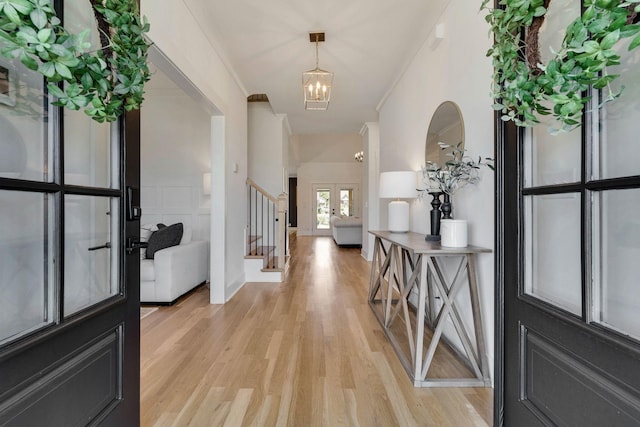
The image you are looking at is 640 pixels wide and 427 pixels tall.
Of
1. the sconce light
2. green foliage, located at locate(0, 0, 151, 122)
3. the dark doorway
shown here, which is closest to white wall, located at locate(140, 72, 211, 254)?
the sconce light

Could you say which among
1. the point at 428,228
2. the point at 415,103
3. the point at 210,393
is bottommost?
the point at 210,393

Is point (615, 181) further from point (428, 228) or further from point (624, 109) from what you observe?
point (428, 228)

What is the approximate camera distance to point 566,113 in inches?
30.7

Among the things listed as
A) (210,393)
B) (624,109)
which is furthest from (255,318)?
(624,109)

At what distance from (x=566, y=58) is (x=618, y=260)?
0.55 metres

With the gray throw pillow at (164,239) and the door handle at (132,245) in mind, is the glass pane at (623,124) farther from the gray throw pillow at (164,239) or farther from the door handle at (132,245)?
the gray throw pillow at (164,239)

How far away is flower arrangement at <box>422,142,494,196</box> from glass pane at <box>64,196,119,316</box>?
80.4 inches

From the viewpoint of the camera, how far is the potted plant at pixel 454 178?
82.4 inches

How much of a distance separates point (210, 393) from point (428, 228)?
7.19 feet

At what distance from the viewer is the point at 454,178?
2.29 m

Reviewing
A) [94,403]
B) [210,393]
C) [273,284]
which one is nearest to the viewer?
[94,403]

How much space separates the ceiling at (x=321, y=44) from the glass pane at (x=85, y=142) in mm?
1856

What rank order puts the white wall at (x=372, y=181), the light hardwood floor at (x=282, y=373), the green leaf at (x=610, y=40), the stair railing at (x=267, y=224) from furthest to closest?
the white wall at (x=372, y=181)
the stair railing at (x=267, y=224)
the light hardwood floor at (x=282, y=373)
the green leaf at (x=610, y=40)

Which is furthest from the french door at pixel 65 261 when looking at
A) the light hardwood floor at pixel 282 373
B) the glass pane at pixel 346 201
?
the glass pane at pixel 346 201
